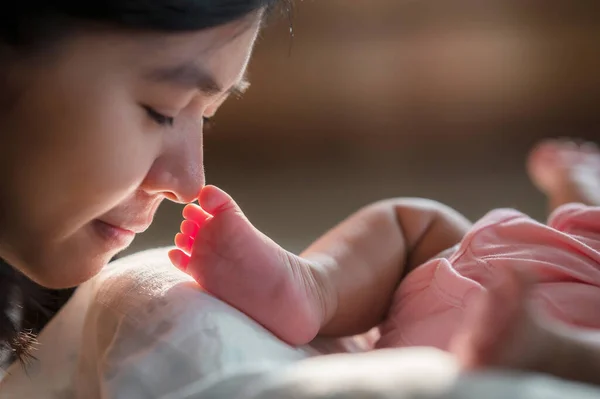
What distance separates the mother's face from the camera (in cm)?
52

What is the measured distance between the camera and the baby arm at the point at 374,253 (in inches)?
28.7

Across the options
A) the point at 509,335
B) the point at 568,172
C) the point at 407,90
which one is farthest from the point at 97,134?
the point at 407,90

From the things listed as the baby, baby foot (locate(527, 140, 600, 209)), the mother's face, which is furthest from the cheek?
baby foot (locate(527, 140, 600, 209))

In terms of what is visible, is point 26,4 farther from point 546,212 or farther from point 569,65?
point 569,65

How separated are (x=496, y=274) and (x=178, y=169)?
319 mm

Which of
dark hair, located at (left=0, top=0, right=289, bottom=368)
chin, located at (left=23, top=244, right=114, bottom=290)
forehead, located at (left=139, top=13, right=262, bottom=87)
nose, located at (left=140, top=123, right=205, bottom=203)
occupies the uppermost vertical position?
dark hair, located at (left=0, top=0, right=289, bottom=368)

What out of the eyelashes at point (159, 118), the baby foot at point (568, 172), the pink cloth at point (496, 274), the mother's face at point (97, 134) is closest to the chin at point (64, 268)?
the mother's face at point (97, 134)

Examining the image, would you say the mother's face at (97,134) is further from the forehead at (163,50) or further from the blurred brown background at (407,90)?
the blurred brown background at (407,90)

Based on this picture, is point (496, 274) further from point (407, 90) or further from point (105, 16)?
point (407, 90)

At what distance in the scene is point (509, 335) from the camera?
15.9 inches

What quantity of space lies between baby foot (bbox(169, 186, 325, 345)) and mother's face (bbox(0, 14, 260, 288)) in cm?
4

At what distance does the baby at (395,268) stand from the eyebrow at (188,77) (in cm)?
11

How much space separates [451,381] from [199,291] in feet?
0.90

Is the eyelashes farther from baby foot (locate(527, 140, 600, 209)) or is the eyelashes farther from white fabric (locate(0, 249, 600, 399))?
baby foot (locate(527, 140, 600, 209))
